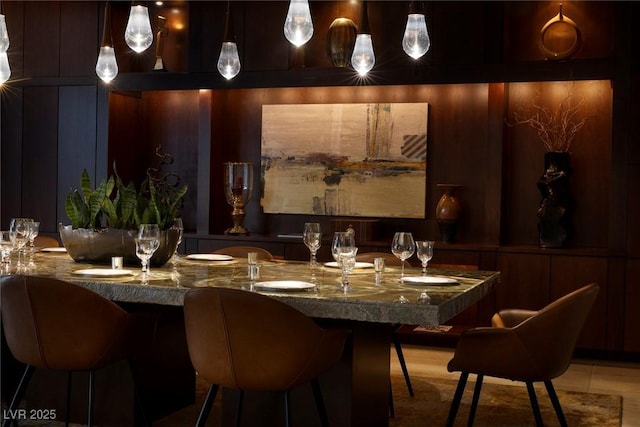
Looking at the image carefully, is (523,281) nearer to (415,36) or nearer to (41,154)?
(415,36)

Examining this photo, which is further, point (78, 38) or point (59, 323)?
point (78, 38)

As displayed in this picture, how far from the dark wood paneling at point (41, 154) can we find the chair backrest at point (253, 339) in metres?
4.65

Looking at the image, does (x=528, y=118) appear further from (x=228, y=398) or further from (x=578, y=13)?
(x=228, y=398)

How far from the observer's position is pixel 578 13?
6.21 metres

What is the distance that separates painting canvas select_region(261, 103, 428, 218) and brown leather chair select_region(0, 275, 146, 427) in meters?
3.59

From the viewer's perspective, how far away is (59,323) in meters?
3.34

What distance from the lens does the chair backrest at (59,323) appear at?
10.9 feet

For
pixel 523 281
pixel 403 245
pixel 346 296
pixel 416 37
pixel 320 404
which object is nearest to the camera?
pixel 346 296

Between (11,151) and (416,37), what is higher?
(416,37)

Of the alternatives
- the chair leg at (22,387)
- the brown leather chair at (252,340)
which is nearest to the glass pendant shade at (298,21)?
the brown leather chair at (252,340)

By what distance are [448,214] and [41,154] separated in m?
3.62

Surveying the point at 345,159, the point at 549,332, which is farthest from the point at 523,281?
the point at 549,332

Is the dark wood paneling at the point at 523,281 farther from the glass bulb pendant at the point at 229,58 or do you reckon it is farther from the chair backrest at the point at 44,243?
the chair backrest at the point at 44,243

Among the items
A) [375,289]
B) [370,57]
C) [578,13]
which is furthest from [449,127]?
[375,289]
